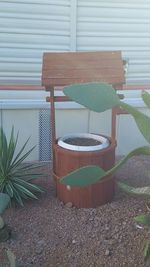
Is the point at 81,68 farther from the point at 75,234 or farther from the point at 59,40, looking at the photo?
the point at 75,234

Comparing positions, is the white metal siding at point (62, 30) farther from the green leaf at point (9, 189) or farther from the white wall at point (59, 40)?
the green leaf at point (9, 189)

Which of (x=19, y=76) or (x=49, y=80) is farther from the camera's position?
(x=19, y=76)

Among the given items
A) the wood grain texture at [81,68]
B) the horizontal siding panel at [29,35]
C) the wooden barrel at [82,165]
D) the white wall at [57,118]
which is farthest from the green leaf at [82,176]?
the horizontal siding panel at [29,35]

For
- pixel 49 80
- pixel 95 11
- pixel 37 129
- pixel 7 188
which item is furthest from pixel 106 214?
pixel 95 11

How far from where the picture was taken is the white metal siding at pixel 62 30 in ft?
14.2

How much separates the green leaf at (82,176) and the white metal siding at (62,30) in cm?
252

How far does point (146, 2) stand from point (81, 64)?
4.54ft

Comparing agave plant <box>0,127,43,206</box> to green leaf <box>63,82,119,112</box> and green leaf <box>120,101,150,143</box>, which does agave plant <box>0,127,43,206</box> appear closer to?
green leaf <box>120,101,150,143</box>

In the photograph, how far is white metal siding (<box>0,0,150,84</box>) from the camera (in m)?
4.33

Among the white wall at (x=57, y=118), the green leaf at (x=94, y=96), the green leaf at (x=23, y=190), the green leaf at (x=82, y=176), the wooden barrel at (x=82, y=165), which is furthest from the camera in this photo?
the white wall at (x=57, y=118)

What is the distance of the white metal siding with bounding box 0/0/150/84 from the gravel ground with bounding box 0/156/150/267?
1.43 metres

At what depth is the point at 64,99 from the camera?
3.60m

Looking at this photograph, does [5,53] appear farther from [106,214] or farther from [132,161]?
[106,214]

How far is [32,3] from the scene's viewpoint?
4301 mm
